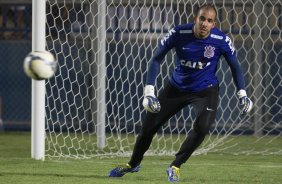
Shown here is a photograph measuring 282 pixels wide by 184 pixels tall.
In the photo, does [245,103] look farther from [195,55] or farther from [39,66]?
[39,66]

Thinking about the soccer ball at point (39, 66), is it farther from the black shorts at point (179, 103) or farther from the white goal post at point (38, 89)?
the white goal post at point (38, 89)

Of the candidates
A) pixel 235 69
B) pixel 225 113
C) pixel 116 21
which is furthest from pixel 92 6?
pixel 235 69

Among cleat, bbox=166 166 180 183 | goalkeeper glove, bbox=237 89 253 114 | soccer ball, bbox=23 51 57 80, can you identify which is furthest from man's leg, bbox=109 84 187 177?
soccer ball, bbox=23 51 57 80

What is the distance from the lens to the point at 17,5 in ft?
49.9

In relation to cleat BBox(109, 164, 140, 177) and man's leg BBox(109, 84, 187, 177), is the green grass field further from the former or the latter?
man's leg BBox(109, 84, 187, 177)

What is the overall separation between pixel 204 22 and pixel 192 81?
2.07ft

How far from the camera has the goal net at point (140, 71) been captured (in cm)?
1333

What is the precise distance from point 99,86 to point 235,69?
423 centimetres

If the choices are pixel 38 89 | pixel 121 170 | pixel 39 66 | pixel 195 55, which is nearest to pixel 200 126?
pixel 195 55

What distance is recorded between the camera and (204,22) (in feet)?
26.7

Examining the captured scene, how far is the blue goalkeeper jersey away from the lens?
27.4 feet

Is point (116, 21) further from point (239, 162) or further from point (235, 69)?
point (235, 69)

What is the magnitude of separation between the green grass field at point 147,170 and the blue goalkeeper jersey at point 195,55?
95cm

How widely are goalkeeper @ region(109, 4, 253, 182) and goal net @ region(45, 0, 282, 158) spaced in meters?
4.44
